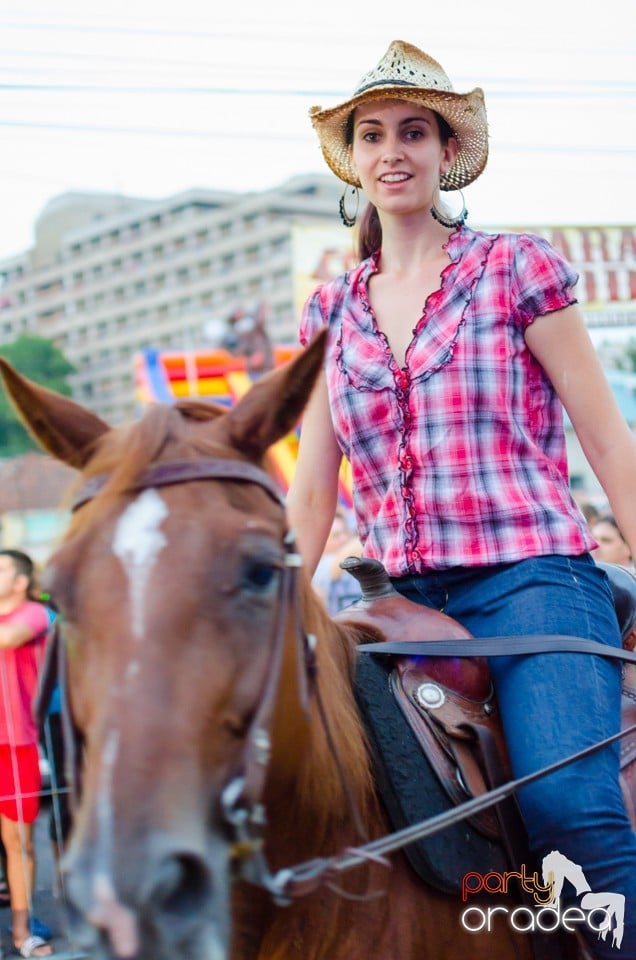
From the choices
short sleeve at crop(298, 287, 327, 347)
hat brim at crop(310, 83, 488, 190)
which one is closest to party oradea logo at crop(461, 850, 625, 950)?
short sleeve at crop(298, 287, 327, 347)

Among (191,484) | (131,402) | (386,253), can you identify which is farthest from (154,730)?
(131,402)

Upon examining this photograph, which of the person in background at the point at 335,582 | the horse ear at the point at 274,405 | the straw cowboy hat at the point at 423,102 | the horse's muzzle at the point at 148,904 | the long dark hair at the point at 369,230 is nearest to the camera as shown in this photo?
the horse's muzzle at the point at 148,904

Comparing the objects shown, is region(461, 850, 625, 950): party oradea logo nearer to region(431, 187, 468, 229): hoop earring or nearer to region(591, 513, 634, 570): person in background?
region(431, 187, 468, 229): hoop earring

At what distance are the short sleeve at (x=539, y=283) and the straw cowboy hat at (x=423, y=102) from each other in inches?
18.9

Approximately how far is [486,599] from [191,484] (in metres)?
1.01

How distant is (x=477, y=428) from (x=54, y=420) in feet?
3.59

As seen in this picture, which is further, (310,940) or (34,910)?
(34,910)

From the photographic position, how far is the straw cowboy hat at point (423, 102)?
2525 millimetres

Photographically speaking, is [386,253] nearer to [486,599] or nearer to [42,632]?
[486,599]

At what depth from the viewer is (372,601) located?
2447mm

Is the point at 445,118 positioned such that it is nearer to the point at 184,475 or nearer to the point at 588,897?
the point at 184,475

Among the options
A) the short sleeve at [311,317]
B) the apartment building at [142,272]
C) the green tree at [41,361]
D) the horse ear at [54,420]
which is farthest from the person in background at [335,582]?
the green tree at [41,361]

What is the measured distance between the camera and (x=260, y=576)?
162cm

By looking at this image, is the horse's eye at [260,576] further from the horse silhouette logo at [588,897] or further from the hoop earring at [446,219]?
the hoop earring at [446,219]
